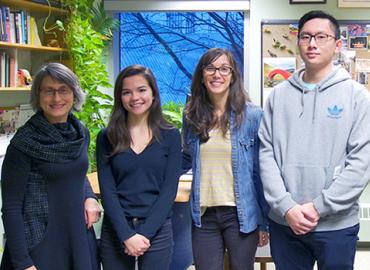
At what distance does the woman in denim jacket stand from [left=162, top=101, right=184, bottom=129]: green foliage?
1679 mm

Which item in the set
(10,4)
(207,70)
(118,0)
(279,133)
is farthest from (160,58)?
(279,133)

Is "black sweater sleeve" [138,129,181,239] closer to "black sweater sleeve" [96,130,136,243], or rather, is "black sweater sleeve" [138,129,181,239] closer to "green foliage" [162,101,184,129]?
"black sweater sleeve" [96,130,136,243]

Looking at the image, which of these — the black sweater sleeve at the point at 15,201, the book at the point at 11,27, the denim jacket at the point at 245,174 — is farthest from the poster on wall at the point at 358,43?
the black sweater sleeve at the point at 15,201

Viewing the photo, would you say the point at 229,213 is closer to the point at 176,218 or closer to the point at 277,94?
the point at 277,94

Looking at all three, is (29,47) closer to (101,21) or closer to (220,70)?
(101,21)

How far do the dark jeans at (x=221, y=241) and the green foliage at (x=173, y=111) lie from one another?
177 cm

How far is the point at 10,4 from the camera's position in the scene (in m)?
3.31

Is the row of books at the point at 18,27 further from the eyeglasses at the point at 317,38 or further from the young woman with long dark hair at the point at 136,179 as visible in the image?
the eyeglasses at the point at 317,38

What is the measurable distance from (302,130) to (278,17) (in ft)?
7.67

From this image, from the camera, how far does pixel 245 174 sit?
196 cm

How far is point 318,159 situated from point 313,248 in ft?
1.15

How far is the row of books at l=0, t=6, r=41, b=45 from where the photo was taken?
3115 mm

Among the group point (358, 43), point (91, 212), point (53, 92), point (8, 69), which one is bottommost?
point (91, 212)

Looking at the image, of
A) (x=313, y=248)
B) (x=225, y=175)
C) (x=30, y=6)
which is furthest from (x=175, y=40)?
(x=313, y=248)
